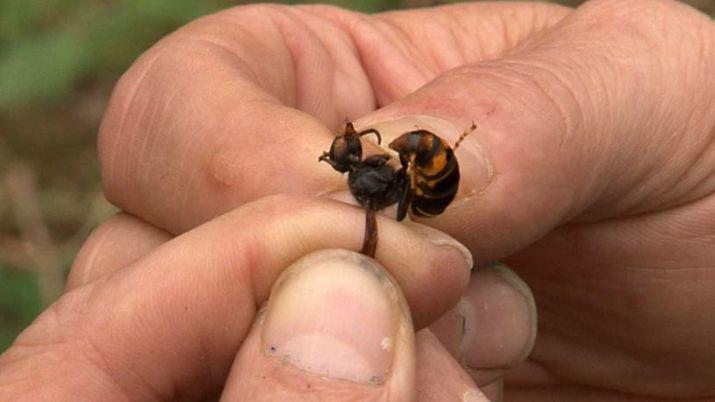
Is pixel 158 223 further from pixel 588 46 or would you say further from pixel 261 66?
pixel 588 46

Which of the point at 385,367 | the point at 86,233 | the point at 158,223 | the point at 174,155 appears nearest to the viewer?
the point at 385,367

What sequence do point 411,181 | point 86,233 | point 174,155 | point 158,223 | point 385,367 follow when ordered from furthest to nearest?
point 86,233 < point 158,223 < point 174,155 < point 411,181 < point 385,367

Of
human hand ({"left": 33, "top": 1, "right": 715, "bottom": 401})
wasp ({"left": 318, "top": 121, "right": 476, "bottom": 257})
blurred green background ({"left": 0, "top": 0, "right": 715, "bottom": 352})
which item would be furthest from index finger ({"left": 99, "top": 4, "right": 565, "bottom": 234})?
blurred green background ({"left": 0, "top": 0, "right": 715, "bottom": 352})

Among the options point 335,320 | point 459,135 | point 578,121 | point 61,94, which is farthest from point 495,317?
point 61,94

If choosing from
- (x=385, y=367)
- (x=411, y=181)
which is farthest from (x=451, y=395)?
(x=411, y=181)

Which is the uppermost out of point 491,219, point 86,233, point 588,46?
point 588,46

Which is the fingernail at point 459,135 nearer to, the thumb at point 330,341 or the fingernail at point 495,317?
the thumb at point 330,341
